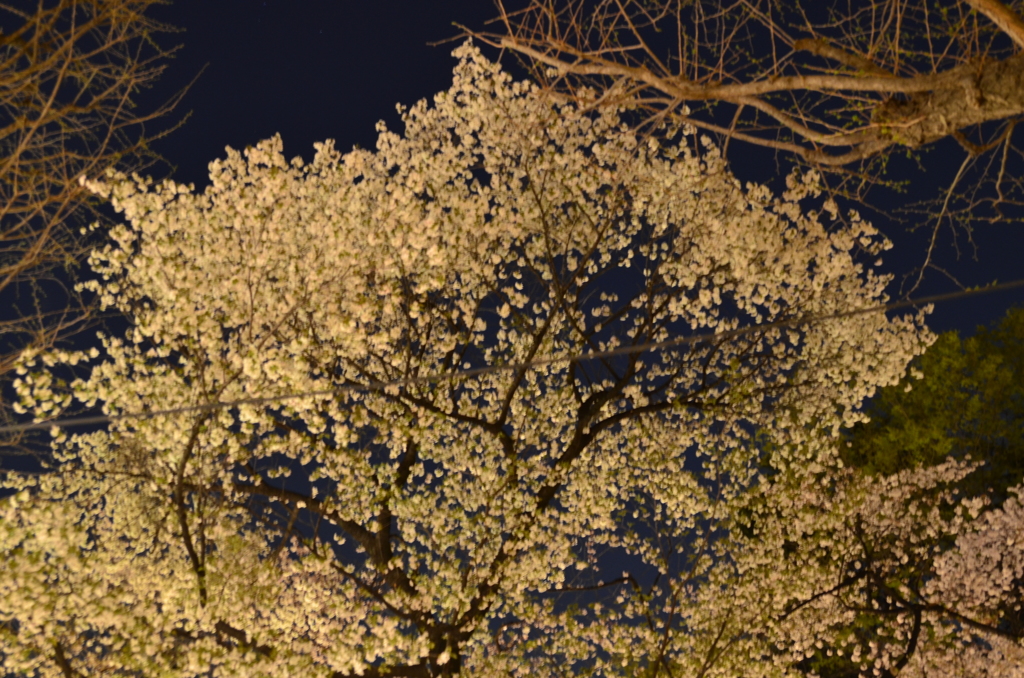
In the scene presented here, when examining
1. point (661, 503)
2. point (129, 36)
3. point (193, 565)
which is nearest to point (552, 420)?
point (661, 503)

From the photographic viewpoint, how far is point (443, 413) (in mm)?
9617

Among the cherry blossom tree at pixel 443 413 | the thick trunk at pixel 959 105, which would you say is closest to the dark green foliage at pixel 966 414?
the cherry blossom tree at pixel 443 413

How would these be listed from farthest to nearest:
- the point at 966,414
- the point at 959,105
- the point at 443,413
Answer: the point at 966,414, the point at 443,413, the point at 959,105

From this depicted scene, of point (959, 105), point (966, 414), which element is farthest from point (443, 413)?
point (966, 414)

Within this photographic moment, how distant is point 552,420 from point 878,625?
1130 cm

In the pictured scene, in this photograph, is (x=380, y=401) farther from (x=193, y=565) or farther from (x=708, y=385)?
(x=708, y=385)

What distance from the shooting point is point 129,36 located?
470 centimetres

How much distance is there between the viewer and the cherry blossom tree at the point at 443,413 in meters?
7.61

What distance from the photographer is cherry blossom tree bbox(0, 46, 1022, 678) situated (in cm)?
761

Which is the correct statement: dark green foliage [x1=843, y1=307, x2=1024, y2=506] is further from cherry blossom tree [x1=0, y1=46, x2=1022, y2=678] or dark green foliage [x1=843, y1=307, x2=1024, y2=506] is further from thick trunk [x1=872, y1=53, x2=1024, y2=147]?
thick trunk [x1=872, y1=53, x2=1024, y2=147]

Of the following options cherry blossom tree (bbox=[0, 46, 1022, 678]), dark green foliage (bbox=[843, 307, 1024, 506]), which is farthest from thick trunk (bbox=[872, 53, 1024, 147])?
dark green foliage (bbox=[843, 307, 1024, 506])

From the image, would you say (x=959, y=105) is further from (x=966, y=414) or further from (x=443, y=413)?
(x=966, y=414)

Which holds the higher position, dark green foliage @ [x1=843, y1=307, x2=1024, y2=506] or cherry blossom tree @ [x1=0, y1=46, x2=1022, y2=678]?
dark green foliage @ [x1=843, y1=307, x2=1024, y2=506]

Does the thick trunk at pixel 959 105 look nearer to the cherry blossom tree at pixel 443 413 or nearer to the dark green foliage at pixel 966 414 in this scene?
the cherry blossom tree at pixel 443 413
